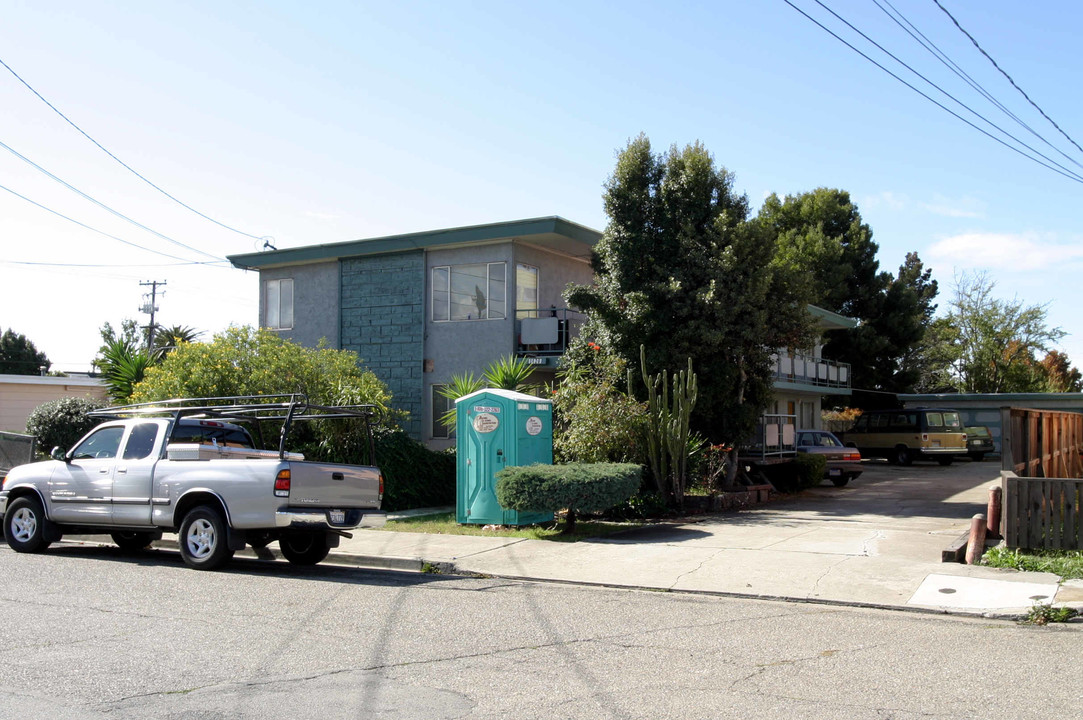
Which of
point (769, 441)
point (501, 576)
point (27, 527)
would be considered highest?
point (769, 441)

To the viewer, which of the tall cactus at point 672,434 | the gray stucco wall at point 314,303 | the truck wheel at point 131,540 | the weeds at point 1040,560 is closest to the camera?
the weeds at point 1040,560

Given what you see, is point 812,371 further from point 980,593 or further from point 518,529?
point 980,593

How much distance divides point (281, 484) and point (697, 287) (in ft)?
35.2

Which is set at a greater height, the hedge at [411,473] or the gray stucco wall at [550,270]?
the gray stucco wall at [550,270]

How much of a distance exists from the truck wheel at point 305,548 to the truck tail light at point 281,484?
1.31 meters

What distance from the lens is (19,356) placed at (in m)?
67.4

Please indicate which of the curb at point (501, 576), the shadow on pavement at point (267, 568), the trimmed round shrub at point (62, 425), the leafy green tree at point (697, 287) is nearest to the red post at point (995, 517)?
the curb at point (501, 576)

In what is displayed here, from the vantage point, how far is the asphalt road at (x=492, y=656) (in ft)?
18.2

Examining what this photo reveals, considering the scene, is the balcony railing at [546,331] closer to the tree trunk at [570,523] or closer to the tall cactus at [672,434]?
the tall cactus at [672,434]

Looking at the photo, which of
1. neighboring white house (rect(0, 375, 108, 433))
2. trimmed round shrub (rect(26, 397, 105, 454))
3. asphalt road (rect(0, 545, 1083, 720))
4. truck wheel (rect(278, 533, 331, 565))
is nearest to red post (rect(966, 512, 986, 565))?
asphalt road (rect(0, 545, 1083, 720))

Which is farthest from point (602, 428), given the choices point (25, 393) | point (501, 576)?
point (25, 393)

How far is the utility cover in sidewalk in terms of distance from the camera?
8625 millimetres

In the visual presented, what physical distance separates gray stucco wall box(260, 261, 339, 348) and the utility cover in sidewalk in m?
18.7

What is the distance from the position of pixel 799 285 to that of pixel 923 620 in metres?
11.6
